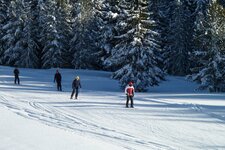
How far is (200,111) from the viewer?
2633 centimetres

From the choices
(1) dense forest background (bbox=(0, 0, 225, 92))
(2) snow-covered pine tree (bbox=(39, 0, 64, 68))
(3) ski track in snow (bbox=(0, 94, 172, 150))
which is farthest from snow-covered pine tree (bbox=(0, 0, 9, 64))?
(3) ski track in snow (bbox=(0, 94, 172, 150))

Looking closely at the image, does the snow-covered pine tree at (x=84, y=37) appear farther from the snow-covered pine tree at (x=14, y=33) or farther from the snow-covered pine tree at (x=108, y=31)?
the snow-covered pine tree at (x=14, y=33)

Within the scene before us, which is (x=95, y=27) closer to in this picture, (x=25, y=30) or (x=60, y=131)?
(x=25, y=30)

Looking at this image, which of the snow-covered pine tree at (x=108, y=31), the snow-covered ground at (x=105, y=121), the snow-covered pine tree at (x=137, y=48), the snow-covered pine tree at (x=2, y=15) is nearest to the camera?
the snow-covered ground at (x=105, y=121)

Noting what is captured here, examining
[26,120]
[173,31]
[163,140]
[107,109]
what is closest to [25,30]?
[173,31]

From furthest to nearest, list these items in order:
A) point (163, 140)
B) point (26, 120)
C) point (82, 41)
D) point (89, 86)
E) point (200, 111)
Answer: point (82, 41) → point (89, 86) → point (200, 111) → point (26, 120) → point (163, 140)

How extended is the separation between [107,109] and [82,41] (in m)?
34.3

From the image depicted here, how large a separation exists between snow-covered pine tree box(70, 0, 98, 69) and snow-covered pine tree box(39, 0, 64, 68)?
7.11 feet

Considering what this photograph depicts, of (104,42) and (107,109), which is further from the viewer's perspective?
(104,42)

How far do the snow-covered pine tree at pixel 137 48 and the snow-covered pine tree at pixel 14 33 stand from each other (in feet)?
87.7

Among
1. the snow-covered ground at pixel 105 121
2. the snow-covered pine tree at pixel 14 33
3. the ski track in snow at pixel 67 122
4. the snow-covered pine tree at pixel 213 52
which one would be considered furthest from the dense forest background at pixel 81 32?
the ski track in snow at pixel 67 122

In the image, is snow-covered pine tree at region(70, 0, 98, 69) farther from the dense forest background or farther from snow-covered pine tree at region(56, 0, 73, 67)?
snow-covered pine tree at region(56, 0, 73, 67)

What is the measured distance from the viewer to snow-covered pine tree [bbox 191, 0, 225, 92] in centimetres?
4416

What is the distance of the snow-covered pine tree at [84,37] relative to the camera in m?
60.2
